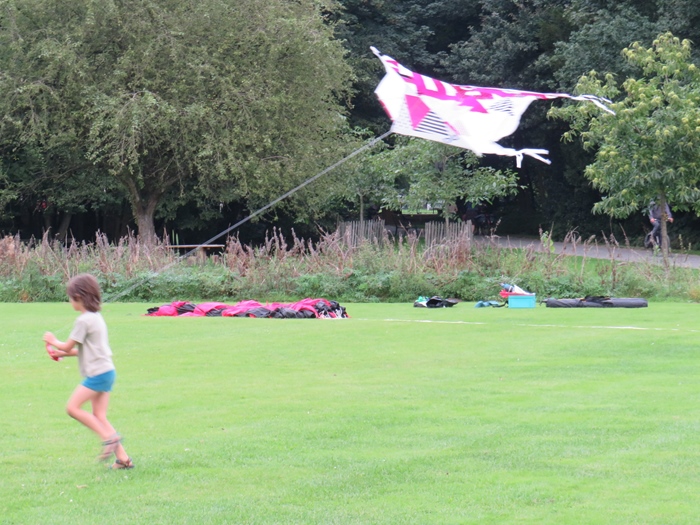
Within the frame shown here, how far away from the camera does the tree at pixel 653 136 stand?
25.7 meters

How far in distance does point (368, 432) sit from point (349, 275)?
1568 cm

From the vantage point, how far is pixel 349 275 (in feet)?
79.0

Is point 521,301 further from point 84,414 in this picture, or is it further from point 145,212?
point 145,212

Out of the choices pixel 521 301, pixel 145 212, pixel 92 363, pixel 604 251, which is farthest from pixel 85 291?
pixel 604 251

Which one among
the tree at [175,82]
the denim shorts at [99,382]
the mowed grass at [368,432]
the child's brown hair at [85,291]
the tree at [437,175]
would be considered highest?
the tree at [175,82]

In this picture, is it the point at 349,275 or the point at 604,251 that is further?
the point at 604,251

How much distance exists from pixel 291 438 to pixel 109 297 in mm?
16136

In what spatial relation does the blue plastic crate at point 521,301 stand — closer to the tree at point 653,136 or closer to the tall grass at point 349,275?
the tall grass at point 349,275

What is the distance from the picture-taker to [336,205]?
4481cm

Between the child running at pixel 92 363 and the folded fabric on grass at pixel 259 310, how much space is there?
1205 cm

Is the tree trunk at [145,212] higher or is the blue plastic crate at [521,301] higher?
the tree trunk at [145,212]

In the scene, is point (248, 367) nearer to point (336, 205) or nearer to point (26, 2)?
point (26, 2)

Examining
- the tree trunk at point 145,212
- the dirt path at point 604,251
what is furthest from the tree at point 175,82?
the dirt path at point 604,251

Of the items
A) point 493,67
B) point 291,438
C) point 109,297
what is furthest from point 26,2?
point 291,438
